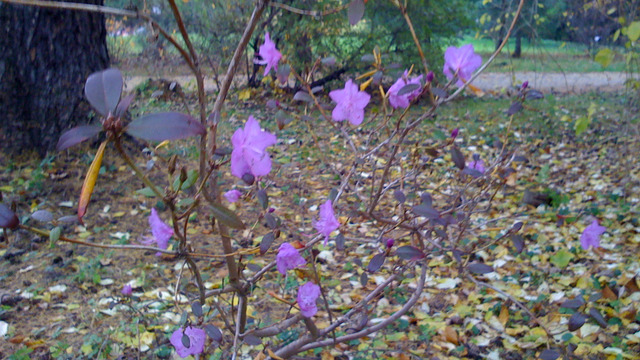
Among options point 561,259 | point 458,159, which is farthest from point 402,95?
point 561,259

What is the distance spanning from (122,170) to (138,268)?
3.53 ft

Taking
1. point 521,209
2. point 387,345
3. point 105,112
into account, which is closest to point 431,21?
point 521,209

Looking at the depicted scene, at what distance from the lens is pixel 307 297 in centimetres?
120

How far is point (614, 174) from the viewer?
3383 millimetres

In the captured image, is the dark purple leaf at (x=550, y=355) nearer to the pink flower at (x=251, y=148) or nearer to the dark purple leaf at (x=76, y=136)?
the pink flower at (x=251, y=148)

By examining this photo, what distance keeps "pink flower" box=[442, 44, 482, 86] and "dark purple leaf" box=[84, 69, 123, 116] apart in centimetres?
70

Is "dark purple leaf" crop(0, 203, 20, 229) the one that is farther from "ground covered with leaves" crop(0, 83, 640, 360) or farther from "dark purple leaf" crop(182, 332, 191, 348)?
"dark purple leaf" crop(182, 332, 191, 348)

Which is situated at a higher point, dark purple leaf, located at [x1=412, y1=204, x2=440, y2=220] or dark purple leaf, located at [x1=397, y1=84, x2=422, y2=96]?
dark purple leaf, located at [x1=397, y1=84, x2=422, y2=96]

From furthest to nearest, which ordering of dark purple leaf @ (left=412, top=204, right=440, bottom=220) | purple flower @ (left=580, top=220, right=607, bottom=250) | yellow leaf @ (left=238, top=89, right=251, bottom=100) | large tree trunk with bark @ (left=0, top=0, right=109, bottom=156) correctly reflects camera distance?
yellow leaf @ (left=238, top=89, right=251, bottom=100) → large tree trunk with bark @ (left=0, top=0, right=109, bottom=156) → purple flower @ (left=580, top=220, right=607, bottom=250) → dark purple leaf @ (left=412, top=204, right=440, bottom=220)

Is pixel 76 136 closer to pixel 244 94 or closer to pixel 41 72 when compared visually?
pixel 41 72

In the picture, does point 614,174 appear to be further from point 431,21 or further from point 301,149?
point 431,21

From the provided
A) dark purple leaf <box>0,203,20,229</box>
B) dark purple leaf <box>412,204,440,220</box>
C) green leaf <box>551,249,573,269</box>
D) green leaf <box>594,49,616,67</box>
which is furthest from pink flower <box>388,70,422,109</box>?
green leaf <box>551,249,573,269</box>

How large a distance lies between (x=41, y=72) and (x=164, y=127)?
Answer: 2.70m

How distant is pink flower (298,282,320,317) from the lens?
1.19 m
